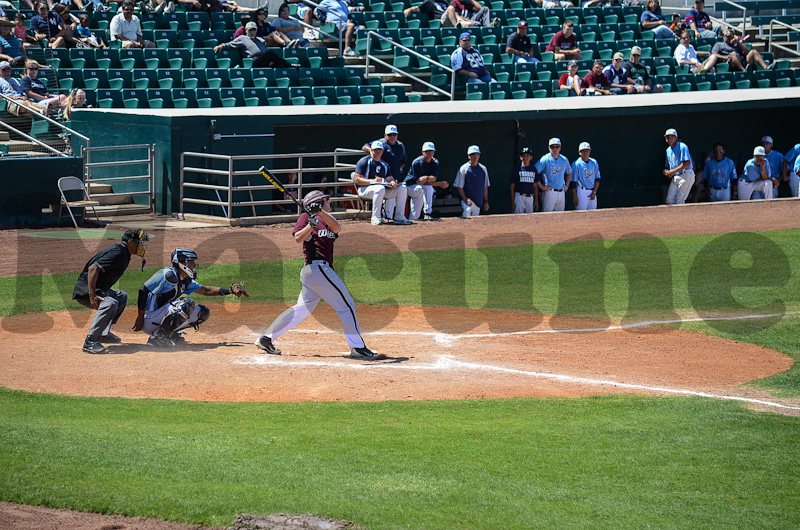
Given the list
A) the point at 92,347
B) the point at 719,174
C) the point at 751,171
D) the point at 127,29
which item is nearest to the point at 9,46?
the point at 127,29

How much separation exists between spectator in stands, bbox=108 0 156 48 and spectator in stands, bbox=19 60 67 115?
244 cm

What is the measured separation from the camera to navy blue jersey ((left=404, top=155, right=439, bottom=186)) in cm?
1864

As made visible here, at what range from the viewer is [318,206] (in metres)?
9.25

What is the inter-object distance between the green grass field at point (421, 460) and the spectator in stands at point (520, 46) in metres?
17.1

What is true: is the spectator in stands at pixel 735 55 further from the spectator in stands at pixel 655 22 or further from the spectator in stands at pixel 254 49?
the spectator in stands at pixel 254 49

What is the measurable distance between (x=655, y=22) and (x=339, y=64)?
32.5ft

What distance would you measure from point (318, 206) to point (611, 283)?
639 cm

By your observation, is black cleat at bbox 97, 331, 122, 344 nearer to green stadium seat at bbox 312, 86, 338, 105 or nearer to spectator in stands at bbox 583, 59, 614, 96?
green stadium seat at bbox 312, 86, 338, 105

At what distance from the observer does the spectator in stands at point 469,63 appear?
2344 centimetres

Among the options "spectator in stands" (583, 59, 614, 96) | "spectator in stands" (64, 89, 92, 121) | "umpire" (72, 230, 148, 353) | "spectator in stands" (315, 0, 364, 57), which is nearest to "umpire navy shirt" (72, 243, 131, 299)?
"umpire" (72, 230, 148, 353)

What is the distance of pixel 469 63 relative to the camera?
77.6 ft

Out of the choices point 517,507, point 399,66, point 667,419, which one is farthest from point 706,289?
point 399,66

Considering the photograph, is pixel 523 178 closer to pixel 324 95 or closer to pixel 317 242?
pixel 324 95

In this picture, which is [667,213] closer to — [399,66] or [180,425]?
[399,66]
